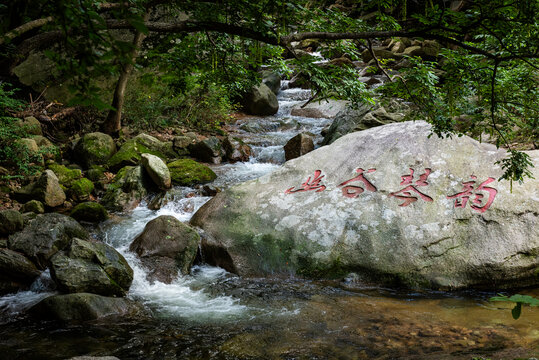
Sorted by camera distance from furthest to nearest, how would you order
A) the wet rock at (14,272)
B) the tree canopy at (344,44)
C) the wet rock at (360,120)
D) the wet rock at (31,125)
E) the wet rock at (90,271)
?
the wet rock at (360,120) < the wet rock at (31,125) < the wet rock at (14,272) < the wet rock at (90,271) < the tree canopy at (344,44)

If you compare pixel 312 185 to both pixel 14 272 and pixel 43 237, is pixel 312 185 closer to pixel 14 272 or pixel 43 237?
pixel 43 237

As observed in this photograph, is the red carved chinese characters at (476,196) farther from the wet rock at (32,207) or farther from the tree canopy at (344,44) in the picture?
the wet rock at (32,207)

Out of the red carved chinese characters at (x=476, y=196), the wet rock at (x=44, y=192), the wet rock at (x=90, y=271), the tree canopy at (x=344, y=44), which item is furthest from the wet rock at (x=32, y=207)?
the red carved chinese characters at (x=476, y=196)

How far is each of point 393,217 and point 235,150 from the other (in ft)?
20.1

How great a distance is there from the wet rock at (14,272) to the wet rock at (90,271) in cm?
51

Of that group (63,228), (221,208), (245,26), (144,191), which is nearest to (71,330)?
(63,228)

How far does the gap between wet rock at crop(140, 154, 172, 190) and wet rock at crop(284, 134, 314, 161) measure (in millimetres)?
3681

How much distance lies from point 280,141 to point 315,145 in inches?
49.2

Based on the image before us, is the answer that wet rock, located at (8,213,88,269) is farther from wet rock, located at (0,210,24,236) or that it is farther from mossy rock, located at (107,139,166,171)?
mossy rock, located at (107,139,166,171)

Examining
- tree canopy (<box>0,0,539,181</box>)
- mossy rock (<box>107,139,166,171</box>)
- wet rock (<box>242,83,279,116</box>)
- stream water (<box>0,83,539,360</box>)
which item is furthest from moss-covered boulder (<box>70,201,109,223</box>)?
wet rock (<box>242,83,279,116</box>)

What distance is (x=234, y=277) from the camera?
5289mm

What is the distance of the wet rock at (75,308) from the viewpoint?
157 inches

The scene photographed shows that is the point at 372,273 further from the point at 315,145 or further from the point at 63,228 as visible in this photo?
the point at 315,145

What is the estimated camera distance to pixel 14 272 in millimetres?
Result: 4676
